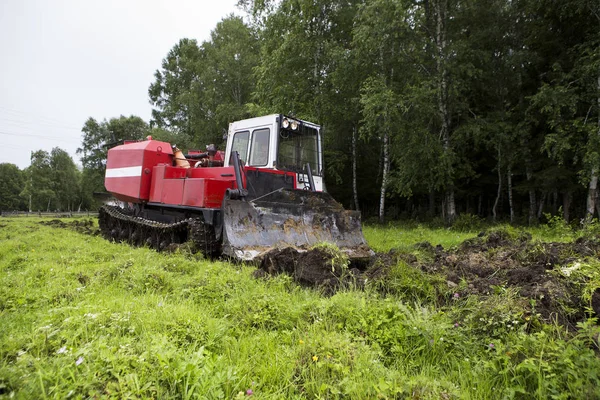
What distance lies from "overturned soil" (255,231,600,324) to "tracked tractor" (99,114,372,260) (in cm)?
110

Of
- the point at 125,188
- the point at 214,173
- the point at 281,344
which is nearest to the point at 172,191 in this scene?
the point at 214,173

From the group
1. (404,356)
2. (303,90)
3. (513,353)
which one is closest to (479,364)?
(513,353)

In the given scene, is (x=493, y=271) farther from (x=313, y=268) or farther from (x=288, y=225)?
(x=288, y=225)

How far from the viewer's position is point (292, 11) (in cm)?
1516

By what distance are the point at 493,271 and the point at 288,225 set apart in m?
3.25

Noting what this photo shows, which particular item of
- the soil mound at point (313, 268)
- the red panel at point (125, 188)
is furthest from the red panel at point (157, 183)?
the soil mound at point (313, 268)

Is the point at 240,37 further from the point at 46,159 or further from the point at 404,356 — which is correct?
the point at 46,159

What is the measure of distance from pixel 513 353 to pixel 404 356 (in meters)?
0.70

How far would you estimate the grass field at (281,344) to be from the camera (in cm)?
200

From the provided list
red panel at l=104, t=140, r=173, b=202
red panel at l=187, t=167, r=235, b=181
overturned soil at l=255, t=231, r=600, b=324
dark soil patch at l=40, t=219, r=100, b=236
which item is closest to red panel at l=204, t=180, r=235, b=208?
red panel at l=187, t=167, r=235, b=181

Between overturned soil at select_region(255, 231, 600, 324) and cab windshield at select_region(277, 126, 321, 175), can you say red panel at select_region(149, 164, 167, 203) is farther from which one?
overturned soil at select_region(255, 231, 600, 324)

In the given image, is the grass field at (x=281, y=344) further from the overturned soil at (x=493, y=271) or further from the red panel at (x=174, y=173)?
the red panel at (x=174, y=173)

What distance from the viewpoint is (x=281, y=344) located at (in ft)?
8.95

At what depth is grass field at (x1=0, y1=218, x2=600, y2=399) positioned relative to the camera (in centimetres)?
200
